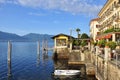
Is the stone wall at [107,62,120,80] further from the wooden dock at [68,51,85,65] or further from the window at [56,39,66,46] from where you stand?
the window at [56,39,66,46]

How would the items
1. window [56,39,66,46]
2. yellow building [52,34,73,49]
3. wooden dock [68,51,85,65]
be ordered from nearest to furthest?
wooden dock [68,51,85,65]
yellow building [52,34,73,49]
window [56,39,66,46]

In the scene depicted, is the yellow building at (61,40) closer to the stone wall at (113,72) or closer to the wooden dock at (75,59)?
the wooden dock at (75,59)

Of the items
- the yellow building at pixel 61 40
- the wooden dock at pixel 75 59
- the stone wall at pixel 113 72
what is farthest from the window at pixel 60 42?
the stone wall at pixel 113 72

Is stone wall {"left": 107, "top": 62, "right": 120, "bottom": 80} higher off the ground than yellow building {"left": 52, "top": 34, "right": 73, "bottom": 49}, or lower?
lower

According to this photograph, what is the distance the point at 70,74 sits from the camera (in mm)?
40875

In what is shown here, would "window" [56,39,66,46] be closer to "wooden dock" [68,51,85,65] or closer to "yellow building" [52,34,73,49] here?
"yellow building" [52,34,73,49]

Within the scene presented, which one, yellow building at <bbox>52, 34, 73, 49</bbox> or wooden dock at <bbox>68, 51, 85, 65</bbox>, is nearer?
wooden dock at <bbox>68, 51, 85, 65</bbox>

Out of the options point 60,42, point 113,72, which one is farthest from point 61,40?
point 113,72

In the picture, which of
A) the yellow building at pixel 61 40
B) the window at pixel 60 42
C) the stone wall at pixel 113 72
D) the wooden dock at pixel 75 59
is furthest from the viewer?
the window at pixel 60 42

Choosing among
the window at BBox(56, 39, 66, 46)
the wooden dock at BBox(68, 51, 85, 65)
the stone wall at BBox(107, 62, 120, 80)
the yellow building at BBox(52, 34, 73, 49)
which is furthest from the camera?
the window at BBox(56, 39, 66, 46)

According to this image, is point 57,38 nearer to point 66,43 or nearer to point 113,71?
→ point 66,43

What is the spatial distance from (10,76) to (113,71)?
24.6 m

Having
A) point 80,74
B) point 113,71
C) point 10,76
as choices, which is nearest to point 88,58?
point 80,74

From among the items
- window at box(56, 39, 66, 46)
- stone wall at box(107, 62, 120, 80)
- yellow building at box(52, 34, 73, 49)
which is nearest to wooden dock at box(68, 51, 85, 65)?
yellow building at box(52, 34, 73, 49)
